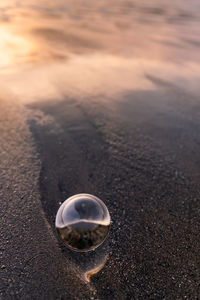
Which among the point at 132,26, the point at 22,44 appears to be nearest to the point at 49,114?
the point at 22,44

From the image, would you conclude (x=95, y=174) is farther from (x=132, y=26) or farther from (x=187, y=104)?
(x=132, y=26)

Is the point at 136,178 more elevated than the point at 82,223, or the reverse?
the point at 82,223

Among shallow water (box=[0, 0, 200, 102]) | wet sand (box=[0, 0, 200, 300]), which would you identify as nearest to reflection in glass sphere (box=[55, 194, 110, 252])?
wet sand (box=[0, 0, 200, 300])

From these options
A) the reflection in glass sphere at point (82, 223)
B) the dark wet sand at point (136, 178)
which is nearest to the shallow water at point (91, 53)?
the dark wet sand at point (136, 178)

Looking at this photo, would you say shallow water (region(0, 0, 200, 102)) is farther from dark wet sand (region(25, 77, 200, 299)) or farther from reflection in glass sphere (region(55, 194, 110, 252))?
reflection in glass sphere (region(55, 194, 110, 252))

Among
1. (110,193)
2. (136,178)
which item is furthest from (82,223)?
(136,178)

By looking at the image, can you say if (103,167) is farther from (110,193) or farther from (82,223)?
(82,223)

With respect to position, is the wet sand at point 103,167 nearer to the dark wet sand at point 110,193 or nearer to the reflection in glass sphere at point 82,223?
the dark wet sand at point 110,193
